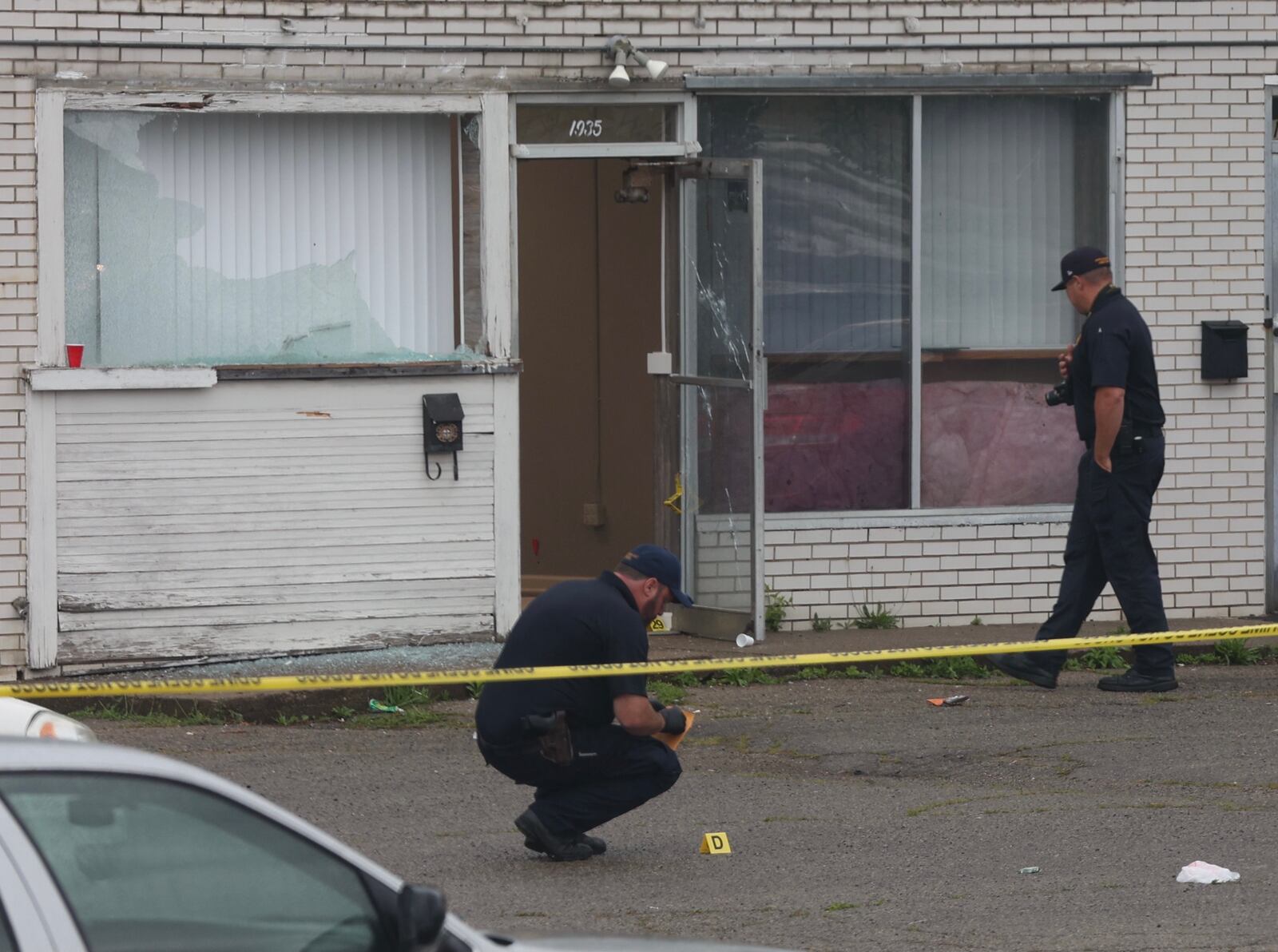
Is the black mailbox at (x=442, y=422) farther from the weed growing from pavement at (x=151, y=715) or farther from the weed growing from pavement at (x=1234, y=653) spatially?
the weed growing from pavement at (x=1234, y=653)

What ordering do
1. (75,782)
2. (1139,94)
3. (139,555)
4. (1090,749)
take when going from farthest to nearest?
(1139,94), (139,555), (1090,749), (75,782)

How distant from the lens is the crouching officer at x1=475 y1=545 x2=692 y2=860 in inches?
255

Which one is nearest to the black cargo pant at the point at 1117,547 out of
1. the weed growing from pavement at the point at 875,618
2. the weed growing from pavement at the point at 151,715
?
the weed growing from pavement at the point at 875,618

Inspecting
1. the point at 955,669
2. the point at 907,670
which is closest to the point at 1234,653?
the point at 955,669

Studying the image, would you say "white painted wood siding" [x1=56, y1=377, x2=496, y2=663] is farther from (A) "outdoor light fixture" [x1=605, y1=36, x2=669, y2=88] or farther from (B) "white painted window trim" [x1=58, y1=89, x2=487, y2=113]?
(A) "outdoor light fixture" [x1=605, y1=36, x2=669, y2=88]

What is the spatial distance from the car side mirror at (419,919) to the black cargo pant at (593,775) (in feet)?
10.7

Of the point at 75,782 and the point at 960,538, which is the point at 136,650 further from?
the point at 75,782

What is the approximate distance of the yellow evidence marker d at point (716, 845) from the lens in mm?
6805

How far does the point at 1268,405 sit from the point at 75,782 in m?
9.14

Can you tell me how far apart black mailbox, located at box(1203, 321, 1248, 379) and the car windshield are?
27.5ft

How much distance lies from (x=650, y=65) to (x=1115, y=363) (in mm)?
3089

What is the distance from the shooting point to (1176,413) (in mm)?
10797

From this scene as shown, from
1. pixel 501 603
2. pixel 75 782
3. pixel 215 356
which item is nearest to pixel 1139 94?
pixel 501 603

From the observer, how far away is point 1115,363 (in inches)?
351
